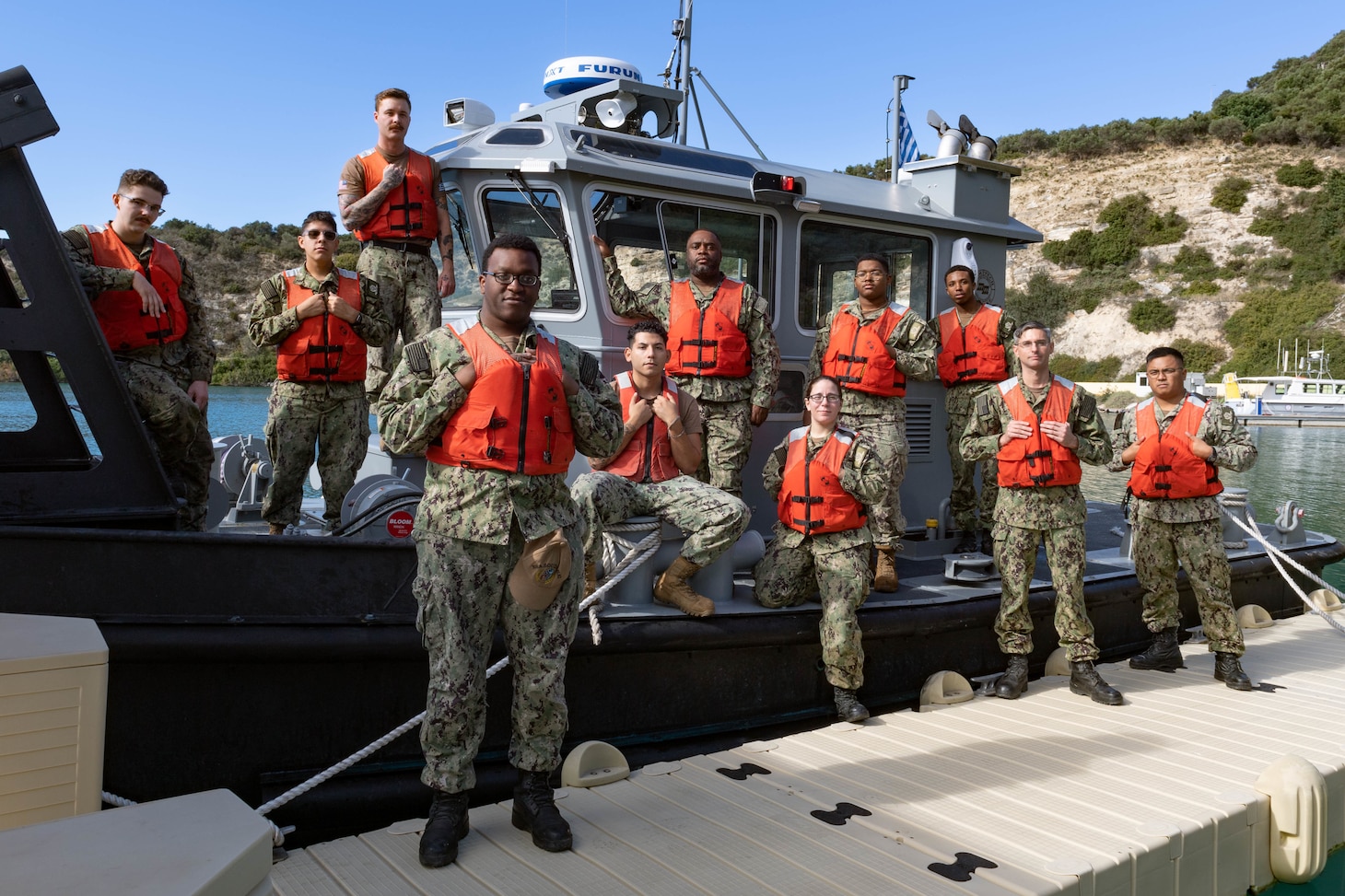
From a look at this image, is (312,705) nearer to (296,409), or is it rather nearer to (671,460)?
(296,409)

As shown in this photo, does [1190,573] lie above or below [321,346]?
below

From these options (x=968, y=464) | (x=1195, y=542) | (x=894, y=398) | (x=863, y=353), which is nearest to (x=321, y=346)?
(x=863, y=353)

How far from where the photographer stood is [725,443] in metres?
4.72

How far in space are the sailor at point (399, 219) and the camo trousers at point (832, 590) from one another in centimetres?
189

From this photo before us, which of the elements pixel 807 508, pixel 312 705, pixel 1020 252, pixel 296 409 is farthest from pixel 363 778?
pixel 1020 252

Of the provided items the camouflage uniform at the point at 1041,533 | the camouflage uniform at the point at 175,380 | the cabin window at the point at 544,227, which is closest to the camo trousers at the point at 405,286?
the cabin window at the point at 544,227

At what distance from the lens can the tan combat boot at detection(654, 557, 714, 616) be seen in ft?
13.2

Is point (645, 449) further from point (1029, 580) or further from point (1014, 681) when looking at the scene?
point (1014, 681)

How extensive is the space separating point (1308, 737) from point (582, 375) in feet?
12.0

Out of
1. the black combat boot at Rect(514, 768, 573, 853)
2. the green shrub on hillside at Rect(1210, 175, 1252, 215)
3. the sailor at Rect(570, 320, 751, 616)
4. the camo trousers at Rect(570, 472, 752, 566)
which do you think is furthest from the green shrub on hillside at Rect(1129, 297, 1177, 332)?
the black combat boot at Rect(514, 768, 573, 853)

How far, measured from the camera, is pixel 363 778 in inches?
135

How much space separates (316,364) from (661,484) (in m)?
1.50

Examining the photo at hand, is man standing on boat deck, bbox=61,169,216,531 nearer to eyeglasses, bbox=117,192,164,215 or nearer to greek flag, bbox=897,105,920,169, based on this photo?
eyeglasses, bbox=117,192,164,215

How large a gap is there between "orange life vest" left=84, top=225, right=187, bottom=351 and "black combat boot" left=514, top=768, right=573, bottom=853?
7.46 feet
